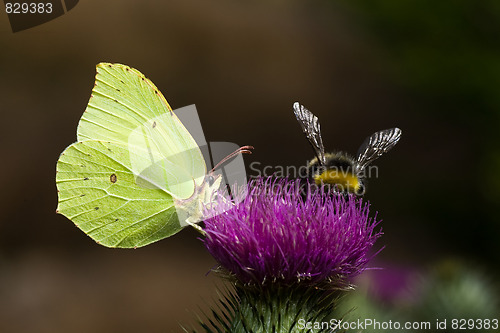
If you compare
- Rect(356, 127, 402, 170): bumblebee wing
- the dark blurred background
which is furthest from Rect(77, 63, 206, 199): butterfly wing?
the dark blurred background

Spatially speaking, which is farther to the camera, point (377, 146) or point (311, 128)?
point (377, 146)

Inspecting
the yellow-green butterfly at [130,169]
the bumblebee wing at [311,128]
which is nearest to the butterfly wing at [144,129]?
the yellow-green butterfly at [130,169]

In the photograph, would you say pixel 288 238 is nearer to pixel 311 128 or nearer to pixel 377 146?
pixel 311 128

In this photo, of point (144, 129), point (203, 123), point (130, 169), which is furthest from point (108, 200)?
point (203, 123)

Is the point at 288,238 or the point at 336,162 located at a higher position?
the point at 336,162

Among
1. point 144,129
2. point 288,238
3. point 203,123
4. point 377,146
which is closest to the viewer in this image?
point 288,238

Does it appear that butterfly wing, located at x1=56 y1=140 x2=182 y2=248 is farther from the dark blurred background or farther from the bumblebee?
the dark blurred background

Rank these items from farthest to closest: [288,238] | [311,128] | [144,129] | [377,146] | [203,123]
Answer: [203,123], [144,129], [377,146], [311,128], [288,238]
